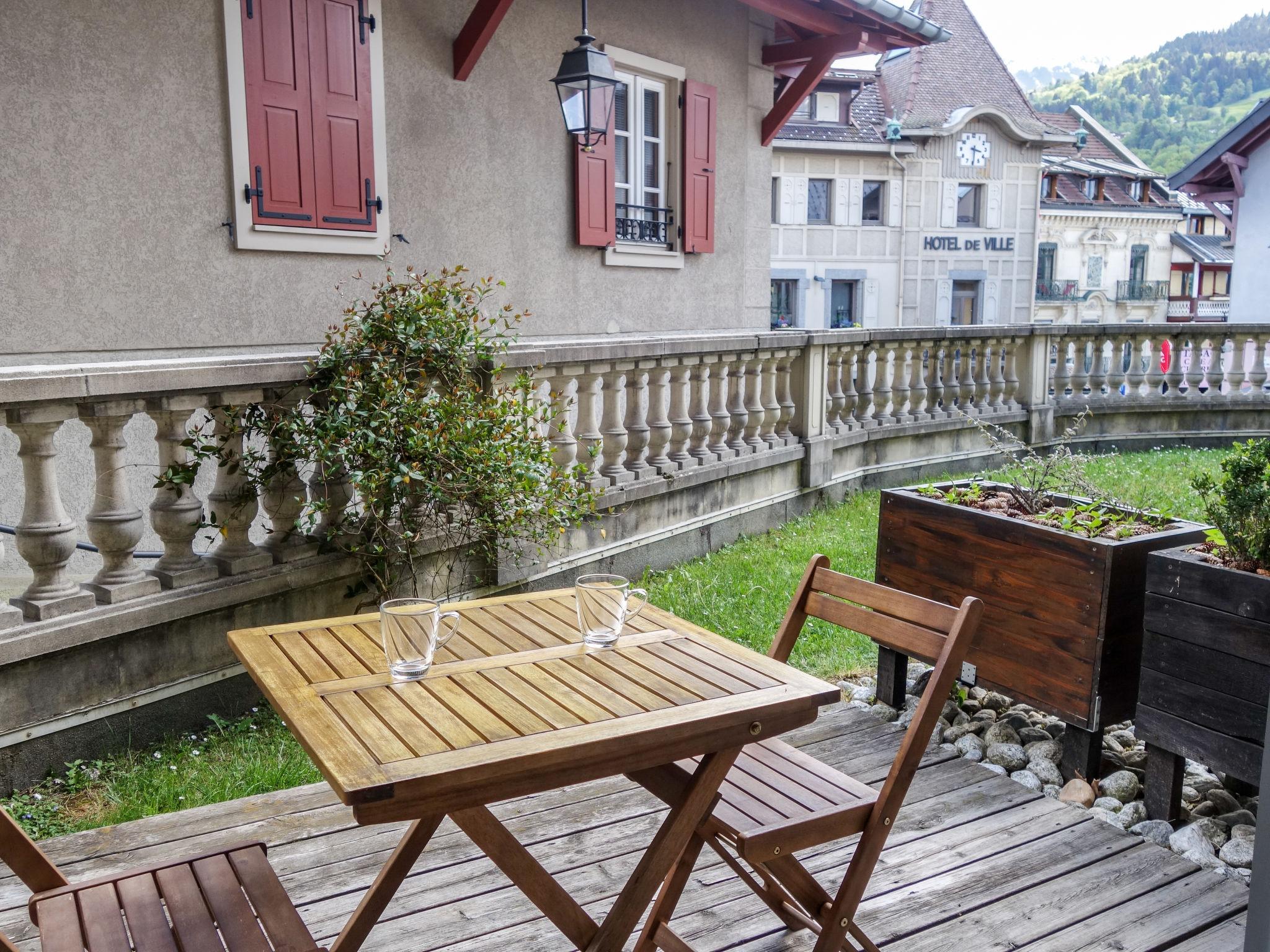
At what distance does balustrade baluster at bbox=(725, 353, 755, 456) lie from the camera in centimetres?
722

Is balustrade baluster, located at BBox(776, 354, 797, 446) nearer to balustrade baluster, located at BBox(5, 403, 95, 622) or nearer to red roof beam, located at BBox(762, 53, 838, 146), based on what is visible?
red roof beam, located at BBox(762, 53, 838, 146)

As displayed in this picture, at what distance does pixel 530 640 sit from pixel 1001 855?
171cm

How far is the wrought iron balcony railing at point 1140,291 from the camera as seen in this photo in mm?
46719

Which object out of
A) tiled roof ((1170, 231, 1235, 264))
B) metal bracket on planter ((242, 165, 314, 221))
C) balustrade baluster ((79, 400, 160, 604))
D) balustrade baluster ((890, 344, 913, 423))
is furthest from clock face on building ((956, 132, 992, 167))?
balustrade baluster ((79, 400, 160, 604))

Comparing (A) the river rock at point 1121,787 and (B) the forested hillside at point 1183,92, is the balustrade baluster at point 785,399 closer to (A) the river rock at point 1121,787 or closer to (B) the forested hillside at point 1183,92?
(A) the river rock at point 1121,787

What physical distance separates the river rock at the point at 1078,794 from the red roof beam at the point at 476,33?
567 cm

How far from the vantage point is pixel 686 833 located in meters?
2.17

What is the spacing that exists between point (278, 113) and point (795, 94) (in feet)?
18.4

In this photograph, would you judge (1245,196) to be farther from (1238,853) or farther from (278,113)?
(1238,853)

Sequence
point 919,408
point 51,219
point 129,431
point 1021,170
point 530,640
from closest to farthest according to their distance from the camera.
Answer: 1. point 530,640
2. point 51,219
3. point 129,431
4. point 919,408
5. point 1021,170

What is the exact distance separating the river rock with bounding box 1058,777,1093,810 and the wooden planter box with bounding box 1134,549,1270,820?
0.19 metres

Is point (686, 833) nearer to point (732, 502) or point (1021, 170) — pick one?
point (732, 502)

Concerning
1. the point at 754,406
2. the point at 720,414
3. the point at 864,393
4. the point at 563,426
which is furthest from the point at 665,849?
the point at 864,393

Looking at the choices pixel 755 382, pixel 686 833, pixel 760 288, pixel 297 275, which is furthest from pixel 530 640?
pixel 760 288
